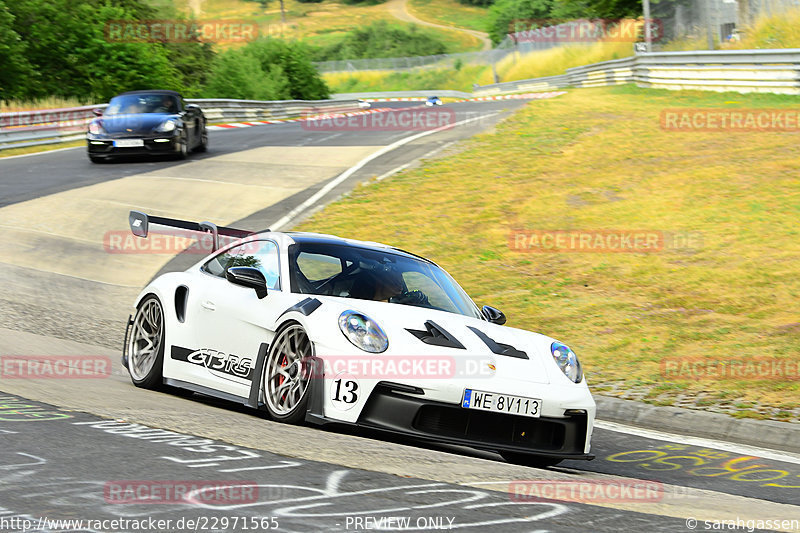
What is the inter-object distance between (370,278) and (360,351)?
1.16 meters

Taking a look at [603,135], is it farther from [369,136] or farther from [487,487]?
[487,487]

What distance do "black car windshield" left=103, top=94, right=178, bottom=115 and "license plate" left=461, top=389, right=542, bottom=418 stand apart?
18173 mm

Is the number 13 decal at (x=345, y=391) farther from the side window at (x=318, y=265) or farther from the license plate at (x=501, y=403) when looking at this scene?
the side window at (x=318, y=265)

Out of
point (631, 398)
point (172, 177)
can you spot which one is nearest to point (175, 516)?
point (631, 398)

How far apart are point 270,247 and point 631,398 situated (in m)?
3.36

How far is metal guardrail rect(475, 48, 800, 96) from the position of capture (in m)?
24.7

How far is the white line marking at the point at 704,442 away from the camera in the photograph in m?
7.06

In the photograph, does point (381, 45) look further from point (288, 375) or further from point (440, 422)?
point (440, 422)

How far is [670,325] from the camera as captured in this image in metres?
10.7

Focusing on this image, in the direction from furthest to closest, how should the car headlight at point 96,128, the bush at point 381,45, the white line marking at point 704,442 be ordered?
the bush at point 381,45 → the car headlight at point 96,128 → the white line marking at point 704,442
